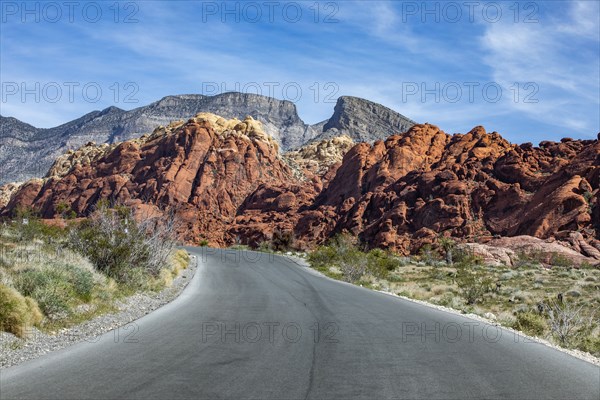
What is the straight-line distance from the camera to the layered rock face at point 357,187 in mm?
60688

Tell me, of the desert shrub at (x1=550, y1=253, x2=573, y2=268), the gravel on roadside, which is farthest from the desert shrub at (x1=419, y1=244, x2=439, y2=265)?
the gravel on roadside

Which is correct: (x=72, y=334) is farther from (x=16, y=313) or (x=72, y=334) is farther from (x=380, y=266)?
(x=380, y=266)

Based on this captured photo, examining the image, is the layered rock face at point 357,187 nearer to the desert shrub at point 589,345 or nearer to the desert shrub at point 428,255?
the desert shrub at point 428,255

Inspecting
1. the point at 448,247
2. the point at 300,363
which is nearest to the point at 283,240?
the point at 448,247

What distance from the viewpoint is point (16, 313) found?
891 centimetres

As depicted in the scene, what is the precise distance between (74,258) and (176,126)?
11816cm

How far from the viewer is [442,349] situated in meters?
9.38

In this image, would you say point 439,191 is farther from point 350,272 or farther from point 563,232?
point 350,272

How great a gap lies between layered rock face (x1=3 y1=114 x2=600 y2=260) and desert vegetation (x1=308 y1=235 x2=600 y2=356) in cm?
772

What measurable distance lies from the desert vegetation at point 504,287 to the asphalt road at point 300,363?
90.2 inches

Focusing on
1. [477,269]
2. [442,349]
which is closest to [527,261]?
[477,269]

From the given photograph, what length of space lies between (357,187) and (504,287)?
187ft

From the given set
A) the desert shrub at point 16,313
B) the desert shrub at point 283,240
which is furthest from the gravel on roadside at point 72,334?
the desert shrub at point 283,240

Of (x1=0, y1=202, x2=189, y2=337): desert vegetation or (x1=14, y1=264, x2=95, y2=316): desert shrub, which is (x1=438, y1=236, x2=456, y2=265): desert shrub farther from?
(x1=14, y1=264, x2=95, y2=316): desert shrub
